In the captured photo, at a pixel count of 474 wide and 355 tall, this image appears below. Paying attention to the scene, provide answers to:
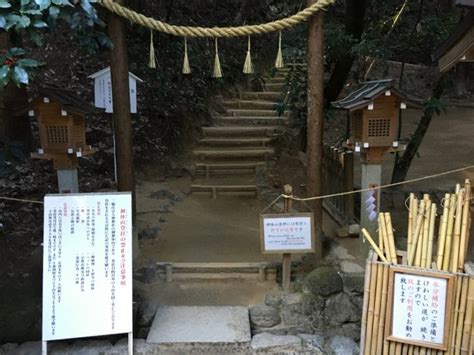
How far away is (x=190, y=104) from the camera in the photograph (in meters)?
9.89

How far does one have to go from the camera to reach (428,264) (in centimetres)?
315

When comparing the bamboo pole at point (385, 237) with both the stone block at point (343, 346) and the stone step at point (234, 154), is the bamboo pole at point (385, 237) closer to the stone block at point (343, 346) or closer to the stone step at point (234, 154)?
the stone block at point (343, 346)

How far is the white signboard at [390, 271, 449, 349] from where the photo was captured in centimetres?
307

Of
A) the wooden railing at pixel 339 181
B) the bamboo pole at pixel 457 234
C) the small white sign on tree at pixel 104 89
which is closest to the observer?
the bamboo pole at pixel 457 234

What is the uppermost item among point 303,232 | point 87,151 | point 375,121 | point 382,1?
point 382,1

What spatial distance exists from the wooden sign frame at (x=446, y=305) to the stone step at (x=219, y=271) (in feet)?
6.26

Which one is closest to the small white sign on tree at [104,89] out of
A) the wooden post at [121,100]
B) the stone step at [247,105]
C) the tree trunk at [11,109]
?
the tree trunk at [11,109]

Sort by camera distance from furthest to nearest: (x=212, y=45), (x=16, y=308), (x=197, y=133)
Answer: (x=212, y=45) → (x=197, y=133) → (x=16, y=308)

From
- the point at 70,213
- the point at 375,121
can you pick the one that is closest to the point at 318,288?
the point at 375,121

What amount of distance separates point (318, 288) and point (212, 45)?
8696 millimetres

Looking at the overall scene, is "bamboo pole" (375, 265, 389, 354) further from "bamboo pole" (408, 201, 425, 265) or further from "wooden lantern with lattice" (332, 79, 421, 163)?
"wooden lantern with lattice" (332, 79, 421, 163)

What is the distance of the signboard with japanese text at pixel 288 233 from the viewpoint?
4.36 meters

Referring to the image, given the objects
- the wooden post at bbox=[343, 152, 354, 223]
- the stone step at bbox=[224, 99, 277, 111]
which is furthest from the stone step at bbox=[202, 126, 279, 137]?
the wooden post at bbox=[343, 152, 354, 223]

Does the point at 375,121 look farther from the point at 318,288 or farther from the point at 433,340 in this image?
the point at 433,340
